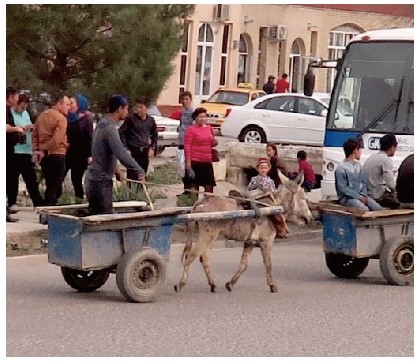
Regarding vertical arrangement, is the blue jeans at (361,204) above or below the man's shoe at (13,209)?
above

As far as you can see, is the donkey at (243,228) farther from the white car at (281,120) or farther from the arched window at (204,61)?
the arched window at (204,61)

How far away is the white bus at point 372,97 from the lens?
17578 mm

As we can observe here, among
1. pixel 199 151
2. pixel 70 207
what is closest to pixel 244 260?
pixel 70 207

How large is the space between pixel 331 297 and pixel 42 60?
8642 mm

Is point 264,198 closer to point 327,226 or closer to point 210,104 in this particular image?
point 327,226

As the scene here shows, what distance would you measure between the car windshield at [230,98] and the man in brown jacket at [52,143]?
21686 mm

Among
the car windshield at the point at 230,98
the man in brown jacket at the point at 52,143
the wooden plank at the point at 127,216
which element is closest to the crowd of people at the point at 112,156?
the man in brown jacket at the point at 52,143

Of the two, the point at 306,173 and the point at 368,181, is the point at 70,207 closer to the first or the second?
the point at 368,181

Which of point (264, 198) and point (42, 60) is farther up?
point (42, 60)

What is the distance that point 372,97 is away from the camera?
18.0 meters

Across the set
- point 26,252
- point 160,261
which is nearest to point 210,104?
point 26,252

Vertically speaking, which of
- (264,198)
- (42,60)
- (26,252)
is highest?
(42,60)

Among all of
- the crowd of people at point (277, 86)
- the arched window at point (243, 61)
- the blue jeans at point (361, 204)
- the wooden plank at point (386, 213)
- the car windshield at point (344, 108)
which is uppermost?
the arched window at point (243, 61)

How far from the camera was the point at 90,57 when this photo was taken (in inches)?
798
